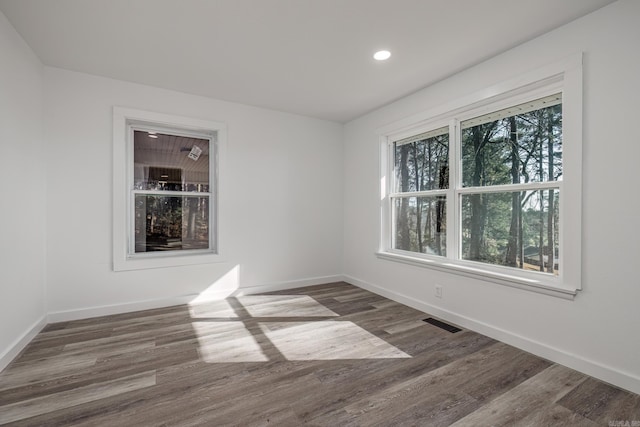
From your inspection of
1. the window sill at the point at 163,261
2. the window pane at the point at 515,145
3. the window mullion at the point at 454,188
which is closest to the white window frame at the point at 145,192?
the window sill at the point at 163,261

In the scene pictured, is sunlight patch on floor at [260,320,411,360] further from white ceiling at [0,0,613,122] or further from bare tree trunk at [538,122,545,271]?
white ceiling at [0,0,613,122]

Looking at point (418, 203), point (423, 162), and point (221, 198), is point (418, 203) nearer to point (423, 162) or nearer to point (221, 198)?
point (423, 162)

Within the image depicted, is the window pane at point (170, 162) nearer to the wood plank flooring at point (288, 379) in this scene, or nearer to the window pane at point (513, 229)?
→ the wood plank flooring at point (288, 379)

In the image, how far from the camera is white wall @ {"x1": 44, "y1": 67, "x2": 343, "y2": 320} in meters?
3.05

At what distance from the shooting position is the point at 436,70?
3008mm

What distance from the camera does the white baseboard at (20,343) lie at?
2.20 meters

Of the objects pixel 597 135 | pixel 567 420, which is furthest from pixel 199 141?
pixel 567 420

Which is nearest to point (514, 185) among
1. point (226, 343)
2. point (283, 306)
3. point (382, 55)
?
point (382, 55)

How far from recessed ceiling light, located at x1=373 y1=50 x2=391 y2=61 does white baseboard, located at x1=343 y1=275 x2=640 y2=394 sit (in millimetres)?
2597

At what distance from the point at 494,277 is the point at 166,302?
138 inches

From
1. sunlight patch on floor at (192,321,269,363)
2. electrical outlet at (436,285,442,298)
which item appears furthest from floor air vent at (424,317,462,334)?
sunlight patch on floor at (192,321,269,363)

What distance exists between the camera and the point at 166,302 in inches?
140

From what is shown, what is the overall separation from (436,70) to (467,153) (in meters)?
0.89

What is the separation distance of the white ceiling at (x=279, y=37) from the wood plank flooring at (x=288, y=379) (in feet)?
8.43
